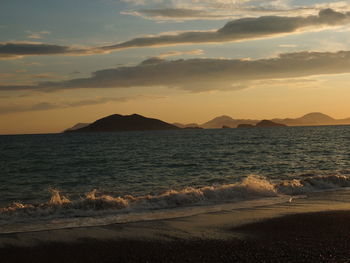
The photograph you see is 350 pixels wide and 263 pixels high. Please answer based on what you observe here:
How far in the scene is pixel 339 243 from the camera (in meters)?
12.1

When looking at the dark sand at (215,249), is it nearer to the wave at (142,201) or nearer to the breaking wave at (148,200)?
the wave at (142,201)

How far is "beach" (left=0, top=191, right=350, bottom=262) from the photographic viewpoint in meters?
11.2

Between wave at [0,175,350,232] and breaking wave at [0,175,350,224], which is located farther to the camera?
breaking wave at [0,175,350,224]

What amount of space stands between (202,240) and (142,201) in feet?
27.3

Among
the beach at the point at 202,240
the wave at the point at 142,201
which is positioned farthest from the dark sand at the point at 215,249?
the wave at the point at 142,201

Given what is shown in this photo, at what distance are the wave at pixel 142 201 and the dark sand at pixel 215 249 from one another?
5.64 metres

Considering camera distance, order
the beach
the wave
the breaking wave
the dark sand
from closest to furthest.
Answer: the dark sand < the beach < the wave < the breaking wave

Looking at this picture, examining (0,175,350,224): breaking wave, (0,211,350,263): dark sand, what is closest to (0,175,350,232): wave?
(0,175,350,224): breaking wave

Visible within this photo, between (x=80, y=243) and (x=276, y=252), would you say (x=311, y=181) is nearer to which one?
(x=276, y=252)

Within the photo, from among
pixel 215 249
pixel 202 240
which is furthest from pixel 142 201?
pixel 215 249

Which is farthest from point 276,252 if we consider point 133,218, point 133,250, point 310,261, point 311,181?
point 311,181

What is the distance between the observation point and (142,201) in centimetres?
2066

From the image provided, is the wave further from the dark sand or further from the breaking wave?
the dark sand

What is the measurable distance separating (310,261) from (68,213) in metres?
11.4
